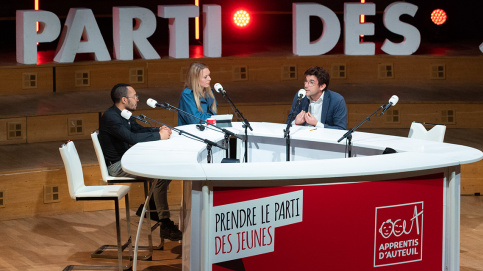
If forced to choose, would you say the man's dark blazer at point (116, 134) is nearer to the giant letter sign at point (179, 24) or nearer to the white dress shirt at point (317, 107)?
the white dress shirt at point (317, 107)

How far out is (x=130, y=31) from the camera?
7402 millimetres

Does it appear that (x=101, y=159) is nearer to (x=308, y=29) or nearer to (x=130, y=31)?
(x=130, y=31)

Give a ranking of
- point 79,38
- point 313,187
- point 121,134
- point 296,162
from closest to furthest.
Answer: point 313,187
point 296,162
point 121,134
point 79,38

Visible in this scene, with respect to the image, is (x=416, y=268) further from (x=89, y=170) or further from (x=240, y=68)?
(x=240, y=68)

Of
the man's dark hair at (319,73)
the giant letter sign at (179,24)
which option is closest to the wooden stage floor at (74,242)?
the man's dark hair at (319,73)

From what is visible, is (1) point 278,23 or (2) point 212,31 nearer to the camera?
(2) point 212,31

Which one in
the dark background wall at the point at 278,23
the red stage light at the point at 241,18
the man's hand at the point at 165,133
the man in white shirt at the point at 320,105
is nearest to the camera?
the man's hand at the point at 165,133

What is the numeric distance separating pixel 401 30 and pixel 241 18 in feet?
6.39

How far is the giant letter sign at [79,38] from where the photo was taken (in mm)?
7203

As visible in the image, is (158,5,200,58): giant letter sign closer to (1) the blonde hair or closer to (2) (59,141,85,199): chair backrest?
(1) the blonde hair

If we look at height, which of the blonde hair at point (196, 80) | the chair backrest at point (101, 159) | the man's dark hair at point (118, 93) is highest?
the blonde hair at point (196, 80)

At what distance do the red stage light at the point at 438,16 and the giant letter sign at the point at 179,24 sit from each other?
284cm

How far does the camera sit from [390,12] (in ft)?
25.6

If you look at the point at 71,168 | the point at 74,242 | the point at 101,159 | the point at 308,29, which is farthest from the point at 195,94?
the point at 308,29
